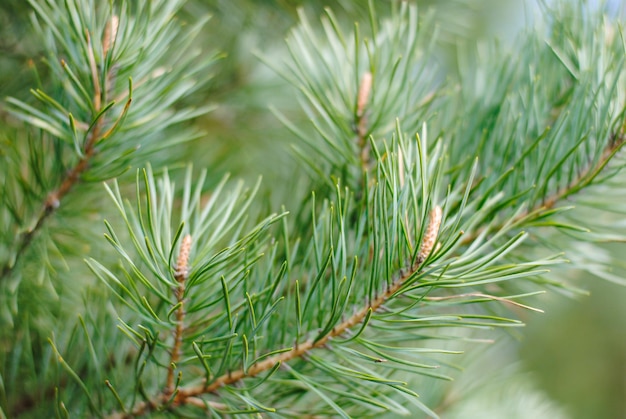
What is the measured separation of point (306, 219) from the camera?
37cm

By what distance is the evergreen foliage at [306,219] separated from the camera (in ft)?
0.90

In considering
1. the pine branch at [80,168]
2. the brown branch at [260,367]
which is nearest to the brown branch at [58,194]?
the pine branch at [80,168]

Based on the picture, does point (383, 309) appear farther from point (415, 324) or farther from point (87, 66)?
point (87, 66)

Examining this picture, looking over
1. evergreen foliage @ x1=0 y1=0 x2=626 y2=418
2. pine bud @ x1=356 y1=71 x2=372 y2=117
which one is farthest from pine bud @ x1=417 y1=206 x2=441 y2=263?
pine bud @ x1=356 y1=71 x2=372 y2=117

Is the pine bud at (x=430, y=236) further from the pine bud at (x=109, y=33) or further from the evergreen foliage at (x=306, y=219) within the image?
the pine bud at (x=109, y=33)

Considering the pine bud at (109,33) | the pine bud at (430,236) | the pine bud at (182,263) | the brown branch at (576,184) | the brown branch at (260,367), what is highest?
the pine bud at (109,33)

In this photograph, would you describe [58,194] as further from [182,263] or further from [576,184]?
[576,184]

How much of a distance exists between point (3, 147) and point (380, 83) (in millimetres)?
240

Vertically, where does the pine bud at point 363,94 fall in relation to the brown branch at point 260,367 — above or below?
above

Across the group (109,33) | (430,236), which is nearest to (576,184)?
(430,236)

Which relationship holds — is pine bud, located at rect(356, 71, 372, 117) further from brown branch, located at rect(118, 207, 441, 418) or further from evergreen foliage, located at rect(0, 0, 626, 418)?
brown branch, located at rect(118, 207, 441, 418)

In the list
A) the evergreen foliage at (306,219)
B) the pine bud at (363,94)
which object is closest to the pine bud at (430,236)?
the evergreen foliage at (306,219)

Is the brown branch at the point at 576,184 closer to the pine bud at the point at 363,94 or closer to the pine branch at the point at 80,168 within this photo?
the pine bud at the point at 363,94

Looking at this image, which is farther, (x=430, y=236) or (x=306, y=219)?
(x=306, y=219)
